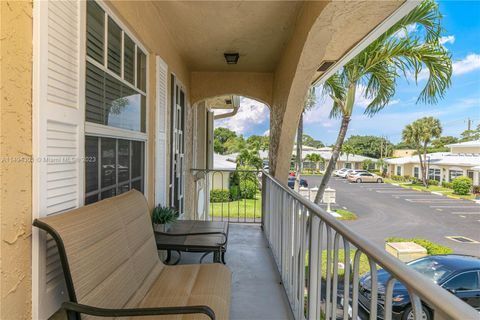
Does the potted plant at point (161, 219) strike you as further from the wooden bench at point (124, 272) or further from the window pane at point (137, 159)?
the wooden bench at point (124, 272)

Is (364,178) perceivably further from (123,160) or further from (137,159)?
(123,160)

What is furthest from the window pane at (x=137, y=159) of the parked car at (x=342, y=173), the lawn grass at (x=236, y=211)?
the parked car at (x=342, y=173)

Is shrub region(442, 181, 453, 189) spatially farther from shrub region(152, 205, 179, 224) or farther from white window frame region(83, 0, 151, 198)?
white window frame region(83, 0, 151, 198)

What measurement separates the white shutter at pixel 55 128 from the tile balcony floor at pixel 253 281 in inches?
54.1

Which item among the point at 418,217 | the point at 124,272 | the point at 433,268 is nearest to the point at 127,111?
the point at 124,272

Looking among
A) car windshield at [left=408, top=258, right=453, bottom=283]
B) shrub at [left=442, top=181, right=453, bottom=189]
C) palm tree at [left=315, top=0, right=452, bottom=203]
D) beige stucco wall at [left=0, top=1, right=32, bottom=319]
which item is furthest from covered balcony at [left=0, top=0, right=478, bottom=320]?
shrub at [left=442, top=181, right=453, bottom=189]

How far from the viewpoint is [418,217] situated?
52.2 ft

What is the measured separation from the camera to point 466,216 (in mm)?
15625

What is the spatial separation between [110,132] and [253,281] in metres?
1.83

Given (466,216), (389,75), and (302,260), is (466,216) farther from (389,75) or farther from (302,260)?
(302,260)

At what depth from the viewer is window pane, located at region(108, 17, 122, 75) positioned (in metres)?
1.92

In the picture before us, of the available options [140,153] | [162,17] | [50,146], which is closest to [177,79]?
[162,17]

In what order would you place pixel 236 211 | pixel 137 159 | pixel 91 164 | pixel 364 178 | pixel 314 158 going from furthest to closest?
pixel 364 178, pixel 314 158, pixel 236 211, pixel 137 159, pixel 91 164

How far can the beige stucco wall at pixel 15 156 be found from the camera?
1.02 meters
